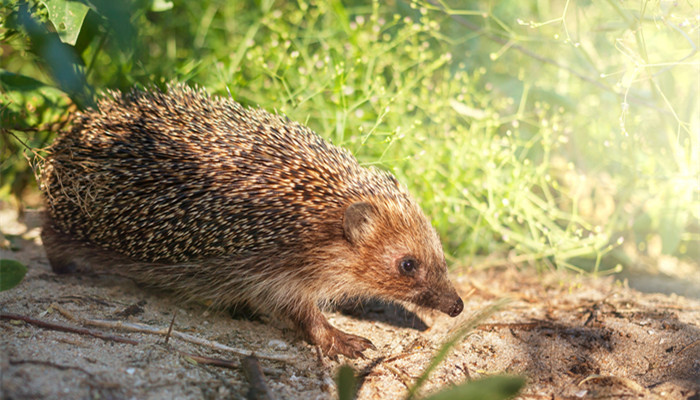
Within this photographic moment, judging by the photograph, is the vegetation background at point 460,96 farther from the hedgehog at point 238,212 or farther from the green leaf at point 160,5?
the hedgehog at point 238,212

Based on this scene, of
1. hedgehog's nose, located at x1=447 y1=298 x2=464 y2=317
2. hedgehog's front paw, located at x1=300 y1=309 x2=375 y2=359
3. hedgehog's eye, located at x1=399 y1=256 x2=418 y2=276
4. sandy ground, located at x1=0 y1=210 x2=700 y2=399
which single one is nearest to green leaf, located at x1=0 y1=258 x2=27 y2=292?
sandy ground, located at x1=0 y1=210 x2=700 y2=399

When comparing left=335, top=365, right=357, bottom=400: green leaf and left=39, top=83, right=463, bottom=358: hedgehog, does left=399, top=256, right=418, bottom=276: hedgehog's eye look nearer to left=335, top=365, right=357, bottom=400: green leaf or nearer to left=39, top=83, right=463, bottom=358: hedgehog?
left=39, top=83, right=463, bottom=358: hedgehog

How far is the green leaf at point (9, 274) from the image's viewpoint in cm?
342

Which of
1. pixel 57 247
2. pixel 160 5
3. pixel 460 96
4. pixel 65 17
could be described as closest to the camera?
pixel 65 17

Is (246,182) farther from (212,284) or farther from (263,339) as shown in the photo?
(263,339)

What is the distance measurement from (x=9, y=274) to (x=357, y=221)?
90.9 inches

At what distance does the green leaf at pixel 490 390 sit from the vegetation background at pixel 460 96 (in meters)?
2.39

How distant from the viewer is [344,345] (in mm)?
3766

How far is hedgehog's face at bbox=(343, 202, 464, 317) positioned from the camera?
3.98 m

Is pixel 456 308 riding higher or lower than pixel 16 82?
lower

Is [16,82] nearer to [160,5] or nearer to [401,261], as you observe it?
[160,5]

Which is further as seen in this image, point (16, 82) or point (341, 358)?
point (16, 82)

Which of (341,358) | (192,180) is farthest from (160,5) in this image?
(341,358)

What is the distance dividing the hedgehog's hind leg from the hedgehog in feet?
0.44
